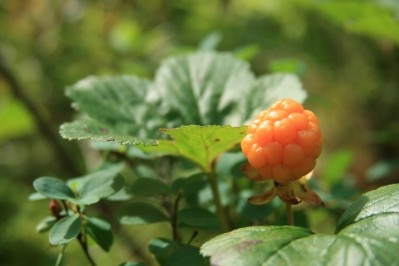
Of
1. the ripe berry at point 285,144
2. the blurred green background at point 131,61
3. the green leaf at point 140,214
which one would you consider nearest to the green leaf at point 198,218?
the green leaf at point 140,214

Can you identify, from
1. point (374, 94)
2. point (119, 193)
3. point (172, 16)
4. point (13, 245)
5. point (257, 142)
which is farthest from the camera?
point (172, 16)

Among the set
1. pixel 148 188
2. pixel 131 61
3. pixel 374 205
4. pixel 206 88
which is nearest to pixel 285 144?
pixel 374 205

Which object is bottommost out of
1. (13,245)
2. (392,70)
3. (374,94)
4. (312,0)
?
(13,245)

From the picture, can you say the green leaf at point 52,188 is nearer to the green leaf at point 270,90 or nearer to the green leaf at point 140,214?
the green leaf at point 140,214

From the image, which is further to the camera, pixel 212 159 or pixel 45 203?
pixel 45 203

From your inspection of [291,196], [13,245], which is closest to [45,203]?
[13,245]

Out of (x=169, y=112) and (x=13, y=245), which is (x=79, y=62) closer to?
(x=13, y=245)
